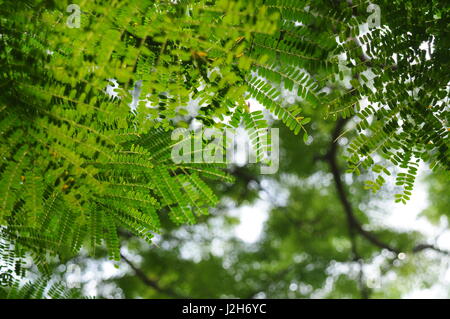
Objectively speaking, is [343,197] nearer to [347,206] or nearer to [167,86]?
[347,206]

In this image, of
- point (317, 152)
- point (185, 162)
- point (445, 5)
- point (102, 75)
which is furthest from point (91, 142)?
point (317, 152)

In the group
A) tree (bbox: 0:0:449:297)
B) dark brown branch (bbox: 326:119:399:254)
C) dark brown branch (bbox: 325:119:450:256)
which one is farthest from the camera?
dark brown branch (bbox: 325:119:450:256)

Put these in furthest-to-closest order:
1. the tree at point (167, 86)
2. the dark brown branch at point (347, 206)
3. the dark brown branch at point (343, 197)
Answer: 1. the dark brown branch at point (347, 206)
2. the dark brown branch at point (343, 197)
3. the tree at point (167, 86)

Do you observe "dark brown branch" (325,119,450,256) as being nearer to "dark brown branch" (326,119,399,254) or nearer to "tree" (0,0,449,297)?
"dark brown branch" (326,119,399,254)

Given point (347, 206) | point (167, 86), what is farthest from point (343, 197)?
point (167, 86)

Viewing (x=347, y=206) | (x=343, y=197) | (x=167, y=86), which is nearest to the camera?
(x=167, y=86)

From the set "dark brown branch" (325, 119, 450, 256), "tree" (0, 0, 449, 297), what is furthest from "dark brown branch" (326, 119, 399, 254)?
"tree" (0, 0, 449, 297)

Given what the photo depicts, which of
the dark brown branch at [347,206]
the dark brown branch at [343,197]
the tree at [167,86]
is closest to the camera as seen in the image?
the tree at [167,86]

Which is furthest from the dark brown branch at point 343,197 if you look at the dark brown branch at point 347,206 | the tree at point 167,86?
the tree at point 167,86

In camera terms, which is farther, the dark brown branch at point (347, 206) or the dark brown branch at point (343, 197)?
the dark brown branch at point (347, 206)

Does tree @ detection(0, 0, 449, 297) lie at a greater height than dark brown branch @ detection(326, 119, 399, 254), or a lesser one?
lesser

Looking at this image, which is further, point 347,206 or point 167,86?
point 347,206

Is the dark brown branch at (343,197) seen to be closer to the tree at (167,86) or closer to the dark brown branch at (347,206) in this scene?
the dark brown branch at (347,206)
